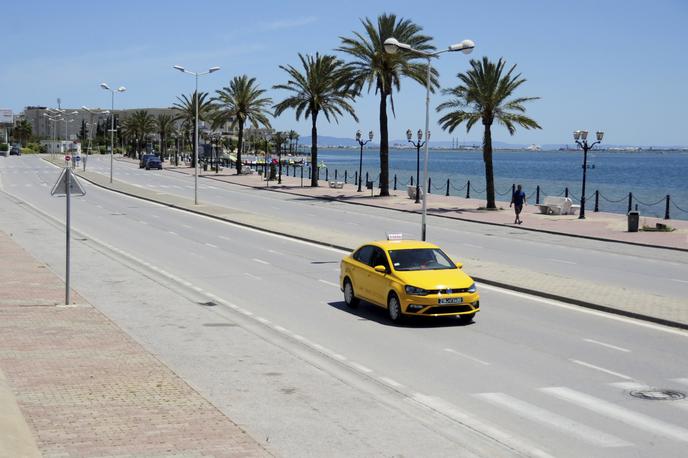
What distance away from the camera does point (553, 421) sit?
1075 centimetres

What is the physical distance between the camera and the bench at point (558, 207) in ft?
156

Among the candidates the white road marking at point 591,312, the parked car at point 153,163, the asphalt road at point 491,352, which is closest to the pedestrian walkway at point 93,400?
the asphalt road at point 491,352

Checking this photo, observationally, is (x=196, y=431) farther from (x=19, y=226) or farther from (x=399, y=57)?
(x=399, y=57)

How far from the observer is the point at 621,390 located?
12258mm

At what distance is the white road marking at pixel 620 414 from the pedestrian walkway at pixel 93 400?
14.5 feet

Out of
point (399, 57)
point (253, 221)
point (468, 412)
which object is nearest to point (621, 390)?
point (468, 412)

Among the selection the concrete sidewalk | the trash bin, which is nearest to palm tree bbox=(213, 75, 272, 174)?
the concrete sidewalk

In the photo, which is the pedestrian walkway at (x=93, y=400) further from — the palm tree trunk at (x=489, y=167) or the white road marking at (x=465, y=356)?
the palm tree trunk at (x=489, y=167)

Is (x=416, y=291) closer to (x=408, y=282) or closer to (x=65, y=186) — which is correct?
(x=408, y=282)

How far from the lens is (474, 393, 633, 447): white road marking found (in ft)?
32.8

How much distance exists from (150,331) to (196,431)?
22.0 ft

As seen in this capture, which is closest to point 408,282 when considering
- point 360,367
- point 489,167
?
point 360,367

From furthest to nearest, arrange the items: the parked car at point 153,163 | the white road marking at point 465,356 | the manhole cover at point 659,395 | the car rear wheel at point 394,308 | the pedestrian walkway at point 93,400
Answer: the parked car at point 153,163, the car rear wheel at point 394,308, the white road marking at point 465,356, the manhole cover at point 659,395, the pedestrian walkway at point 93,400

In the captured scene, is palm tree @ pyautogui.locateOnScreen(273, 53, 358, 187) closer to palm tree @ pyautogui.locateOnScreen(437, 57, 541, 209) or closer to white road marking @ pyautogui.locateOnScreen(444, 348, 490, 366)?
palm tree @ pyautogui.locateOnScreen(437, 57, 541, 209)
